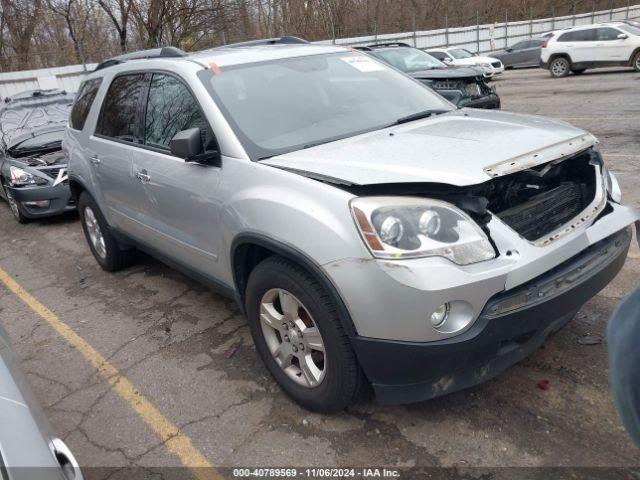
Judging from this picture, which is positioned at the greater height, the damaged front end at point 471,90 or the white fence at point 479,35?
the white fence at point 479,35

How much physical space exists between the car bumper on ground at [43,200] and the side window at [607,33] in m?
17.3

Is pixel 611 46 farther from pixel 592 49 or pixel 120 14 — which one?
pixel 120 14

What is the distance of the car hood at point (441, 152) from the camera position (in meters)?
2.36

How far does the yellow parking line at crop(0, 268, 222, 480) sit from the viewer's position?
2.63m

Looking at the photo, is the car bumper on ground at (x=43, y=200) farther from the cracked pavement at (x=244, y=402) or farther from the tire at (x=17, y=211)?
the cracked pavement at (x=244, y=402)

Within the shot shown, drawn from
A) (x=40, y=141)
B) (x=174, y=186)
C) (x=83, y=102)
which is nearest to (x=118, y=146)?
(x=174, y=186)

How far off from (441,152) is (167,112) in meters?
1.96

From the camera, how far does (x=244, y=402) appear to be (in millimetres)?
3043

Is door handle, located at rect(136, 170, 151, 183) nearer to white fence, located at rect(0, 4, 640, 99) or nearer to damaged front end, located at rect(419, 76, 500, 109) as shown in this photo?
damaged front end, located at rect(419, 76, 500, 109)

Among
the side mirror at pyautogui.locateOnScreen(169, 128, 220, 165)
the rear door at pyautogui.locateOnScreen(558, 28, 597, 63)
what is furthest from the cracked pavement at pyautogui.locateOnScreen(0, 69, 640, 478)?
the rear door at pyautogui.locateOnScreen(558, 28, 597, 63)

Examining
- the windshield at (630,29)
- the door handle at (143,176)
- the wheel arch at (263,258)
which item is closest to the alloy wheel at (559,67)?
the windshield at (630,29)

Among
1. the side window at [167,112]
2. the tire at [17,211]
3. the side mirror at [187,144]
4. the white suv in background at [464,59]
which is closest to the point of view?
the side mirror at [187,144]

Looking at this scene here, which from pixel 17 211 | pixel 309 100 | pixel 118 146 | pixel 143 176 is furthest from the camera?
pixel 17 211

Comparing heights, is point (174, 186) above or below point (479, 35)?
below
